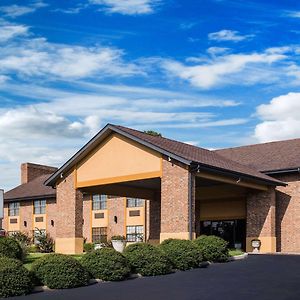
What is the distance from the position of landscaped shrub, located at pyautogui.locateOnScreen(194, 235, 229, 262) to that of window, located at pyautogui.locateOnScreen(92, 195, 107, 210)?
2012 cm

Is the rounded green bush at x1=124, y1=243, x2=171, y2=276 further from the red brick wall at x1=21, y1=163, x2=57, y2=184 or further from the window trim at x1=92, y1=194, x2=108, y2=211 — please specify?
the red brick wall at x1=21, y1=163, x2=57, y2=184

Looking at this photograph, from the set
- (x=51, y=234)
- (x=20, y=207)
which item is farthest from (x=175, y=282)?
(x=20, y=207)

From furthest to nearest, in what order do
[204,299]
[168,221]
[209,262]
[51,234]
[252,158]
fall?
[51,234] → [252,158] → [168,221] → [209,262] → [204,299]

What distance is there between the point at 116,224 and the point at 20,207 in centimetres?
1262

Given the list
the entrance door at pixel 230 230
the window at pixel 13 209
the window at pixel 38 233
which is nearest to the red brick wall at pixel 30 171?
the window at pixel 13 209

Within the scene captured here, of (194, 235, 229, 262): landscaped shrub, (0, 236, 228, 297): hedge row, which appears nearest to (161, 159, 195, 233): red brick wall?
(194, 235, 229, 262): landscaped shrub

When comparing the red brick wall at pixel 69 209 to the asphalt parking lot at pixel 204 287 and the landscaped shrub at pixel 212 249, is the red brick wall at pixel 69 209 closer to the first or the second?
the landscaped shrub at pixel 212 249

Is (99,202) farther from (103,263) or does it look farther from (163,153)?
(103,263)

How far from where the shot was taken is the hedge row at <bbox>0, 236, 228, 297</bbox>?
1368cm

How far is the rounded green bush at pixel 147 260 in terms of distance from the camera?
17391 mm

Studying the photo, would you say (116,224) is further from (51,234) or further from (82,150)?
(82,150)

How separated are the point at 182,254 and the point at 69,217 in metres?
11.8

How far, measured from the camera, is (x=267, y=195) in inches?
1166

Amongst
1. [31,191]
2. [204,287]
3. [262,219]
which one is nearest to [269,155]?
[262,219]
